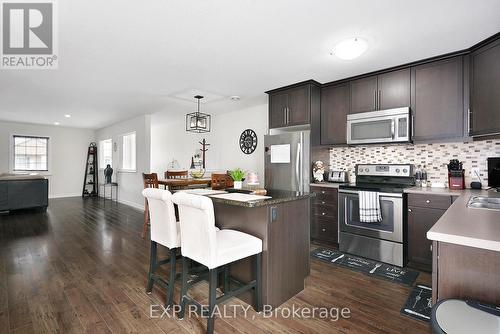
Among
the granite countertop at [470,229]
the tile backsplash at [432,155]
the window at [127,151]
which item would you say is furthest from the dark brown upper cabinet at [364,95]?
the window at [127,151]

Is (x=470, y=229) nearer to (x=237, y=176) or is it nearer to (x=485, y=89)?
(x=237, y=176)

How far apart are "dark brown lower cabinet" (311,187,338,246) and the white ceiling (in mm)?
1608

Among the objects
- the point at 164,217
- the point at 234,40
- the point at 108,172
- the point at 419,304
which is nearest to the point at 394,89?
the point at 234,40

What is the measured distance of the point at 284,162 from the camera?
3.85 m

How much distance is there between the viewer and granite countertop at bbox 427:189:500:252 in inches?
39.9

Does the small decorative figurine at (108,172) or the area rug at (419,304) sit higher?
the small decorative figurine at (108,172)

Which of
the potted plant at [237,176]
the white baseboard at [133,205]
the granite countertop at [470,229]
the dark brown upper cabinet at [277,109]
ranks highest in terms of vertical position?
the dark brown upper cabinet at [277,109]

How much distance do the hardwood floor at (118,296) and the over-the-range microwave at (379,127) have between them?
1.57m

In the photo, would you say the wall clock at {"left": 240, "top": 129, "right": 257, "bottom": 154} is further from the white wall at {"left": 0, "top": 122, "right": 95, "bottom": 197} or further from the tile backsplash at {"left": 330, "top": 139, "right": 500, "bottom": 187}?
the white wall at {"left": 0, "top": 122, "right": 95, "bottom": 197}

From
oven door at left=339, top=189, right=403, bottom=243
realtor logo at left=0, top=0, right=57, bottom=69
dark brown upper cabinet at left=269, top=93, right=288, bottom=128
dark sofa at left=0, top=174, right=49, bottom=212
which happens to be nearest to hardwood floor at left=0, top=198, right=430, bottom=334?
oven door at left=339, top=189, right=403, bottom=243

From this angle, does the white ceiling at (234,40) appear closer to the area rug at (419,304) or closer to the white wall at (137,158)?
the white wall at (137,158)

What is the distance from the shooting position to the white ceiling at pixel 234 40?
198cm

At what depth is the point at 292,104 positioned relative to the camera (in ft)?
12.8

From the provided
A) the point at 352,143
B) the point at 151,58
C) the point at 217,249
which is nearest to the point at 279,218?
the point at 217,249
